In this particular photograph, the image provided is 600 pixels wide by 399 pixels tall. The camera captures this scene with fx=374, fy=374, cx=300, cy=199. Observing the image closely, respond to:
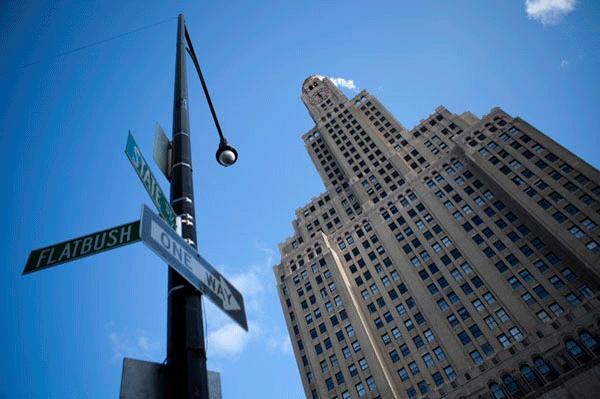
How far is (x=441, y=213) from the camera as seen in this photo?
59.1 m

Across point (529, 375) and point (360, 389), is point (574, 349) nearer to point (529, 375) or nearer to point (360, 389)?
point (529, 375)

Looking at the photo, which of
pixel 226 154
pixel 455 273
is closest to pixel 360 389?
pixel 455 273

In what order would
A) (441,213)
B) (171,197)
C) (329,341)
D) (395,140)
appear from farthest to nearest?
(395,140) → (441,213) → (329,341) → (171,197)

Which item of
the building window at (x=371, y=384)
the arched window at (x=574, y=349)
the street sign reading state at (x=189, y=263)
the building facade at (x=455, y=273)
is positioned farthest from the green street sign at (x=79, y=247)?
the building window at (x=371, y=384)

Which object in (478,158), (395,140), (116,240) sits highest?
(395,140)

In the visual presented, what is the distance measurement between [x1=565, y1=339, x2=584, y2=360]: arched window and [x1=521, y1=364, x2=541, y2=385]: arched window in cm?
417

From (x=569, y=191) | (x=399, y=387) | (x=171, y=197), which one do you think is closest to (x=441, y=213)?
(x=569, y=191)

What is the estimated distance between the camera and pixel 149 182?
5.27m

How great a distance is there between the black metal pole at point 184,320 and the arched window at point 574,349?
4561cm

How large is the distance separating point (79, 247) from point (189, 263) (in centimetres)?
153

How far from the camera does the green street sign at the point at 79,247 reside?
464cm

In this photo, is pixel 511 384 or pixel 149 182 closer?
pixel 149 182

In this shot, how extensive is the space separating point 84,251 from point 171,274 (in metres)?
1.18

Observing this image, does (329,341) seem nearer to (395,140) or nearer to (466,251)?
(466,251)
